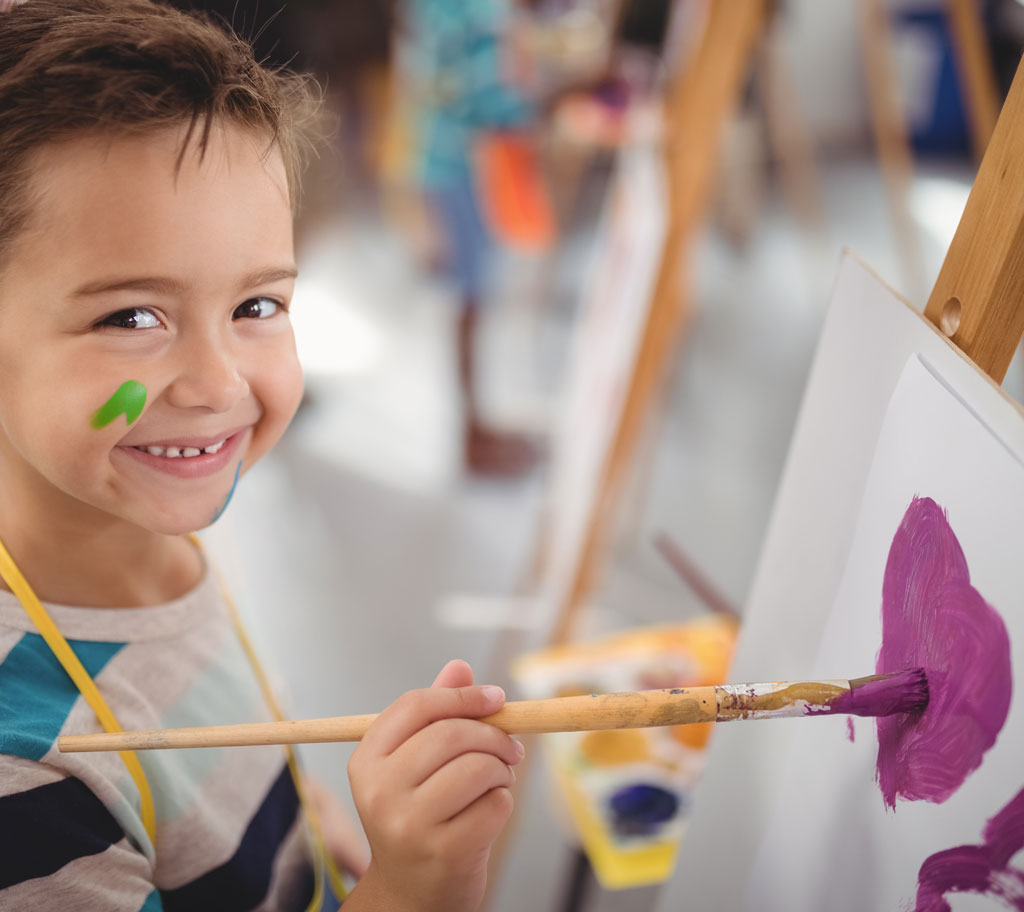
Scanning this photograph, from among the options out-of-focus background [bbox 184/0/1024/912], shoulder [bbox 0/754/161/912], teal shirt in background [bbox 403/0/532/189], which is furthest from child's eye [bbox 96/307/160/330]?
teal shirt in background [bbox 403/0/532/189]

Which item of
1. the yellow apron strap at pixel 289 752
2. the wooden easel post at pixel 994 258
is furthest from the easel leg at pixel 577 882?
the wooden easel post at pixel 994 258

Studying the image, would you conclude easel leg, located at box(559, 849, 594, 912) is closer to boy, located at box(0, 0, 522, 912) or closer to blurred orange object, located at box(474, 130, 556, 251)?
boy, located at box(0, 0, 522, 912)

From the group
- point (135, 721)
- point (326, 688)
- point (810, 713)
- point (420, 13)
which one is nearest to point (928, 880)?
point (810, 713)

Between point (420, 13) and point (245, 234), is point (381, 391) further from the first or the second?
point (245, 234)

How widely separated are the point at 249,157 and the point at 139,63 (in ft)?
0.24

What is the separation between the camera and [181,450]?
56cm

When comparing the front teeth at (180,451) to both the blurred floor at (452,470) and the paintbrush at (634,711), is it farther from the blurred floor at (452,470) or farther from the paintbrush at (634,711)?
the blurred floor at (452,470)

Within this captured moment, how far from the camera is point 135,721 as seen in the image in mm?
603

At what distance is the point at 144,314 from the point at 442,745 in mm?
Answer: 281

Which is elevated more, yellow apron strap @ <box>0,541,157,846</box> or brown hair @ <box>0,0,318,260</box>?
brown hair @ <box>0,0,318,260</box>

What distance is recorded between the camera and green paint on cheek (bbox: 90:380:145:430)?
19.7 inches

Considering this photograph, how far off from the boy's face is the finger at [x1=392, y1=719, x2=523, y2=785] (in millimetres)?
197

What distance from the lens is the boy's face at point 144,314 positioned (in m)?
0.48

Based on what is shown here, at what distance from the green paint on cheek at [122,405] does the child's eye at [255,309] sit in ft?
0.25
